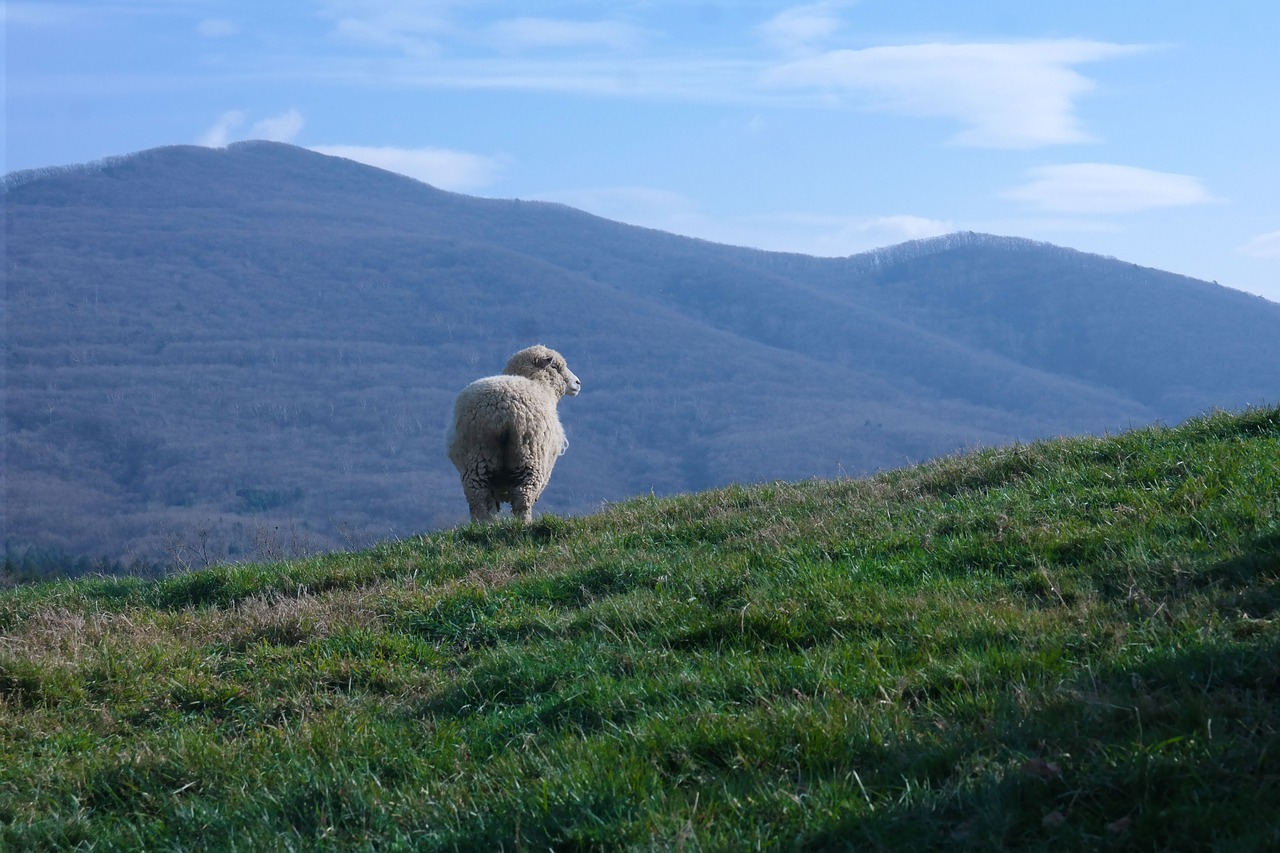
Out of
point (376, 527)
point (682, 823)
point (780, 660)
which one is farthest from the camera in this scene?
point (376, 527)

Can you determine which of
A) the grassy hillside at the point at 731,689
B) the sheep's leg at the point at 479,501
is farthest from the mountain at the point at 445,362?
the grassy hillside at the point at 731,689

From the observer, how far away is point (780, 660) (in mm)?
5555

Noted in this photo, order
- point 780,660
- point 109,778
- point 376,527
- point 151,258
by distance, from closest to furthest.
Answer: point 109,778
point 780,660
point 376,527
point 151,258

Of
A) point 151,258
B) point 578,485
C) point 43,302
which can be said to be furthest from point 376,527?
point 151,258

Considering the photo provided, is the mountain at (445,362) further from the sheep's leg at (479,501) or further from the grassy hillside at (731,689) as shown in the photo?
the grassy hillside at (731,689)

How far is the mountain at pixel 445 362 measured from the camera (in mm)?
86812

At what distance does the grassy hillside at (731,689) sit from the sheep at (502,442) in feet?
12.0

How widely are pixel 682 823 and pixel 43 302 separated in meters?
151

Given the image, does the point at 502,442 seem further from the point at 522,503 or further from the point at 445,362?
the point at 445,362

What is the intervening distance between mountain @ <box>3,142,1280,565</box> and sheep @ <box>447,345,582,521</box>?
45168mm

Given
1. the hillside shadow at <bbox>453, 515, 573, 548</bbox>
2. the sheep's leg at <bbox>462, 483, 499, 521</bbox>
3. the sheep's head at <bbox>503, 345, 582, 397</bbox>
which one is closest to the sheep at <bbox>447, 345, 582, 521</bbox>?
the sheep's leg at <bbox>462, 483, 499, 521</bbox>

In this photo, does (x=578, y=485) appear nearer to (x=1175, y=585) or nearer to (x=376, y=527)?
(x=376, y=527)

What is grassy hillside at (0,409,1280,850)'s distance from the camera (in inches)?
154

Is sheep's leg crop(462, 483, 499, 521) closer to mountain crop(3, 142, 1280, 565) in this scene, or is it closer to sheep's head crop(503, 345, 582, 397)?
sheep's head crop(503, 345, 582, 397)
